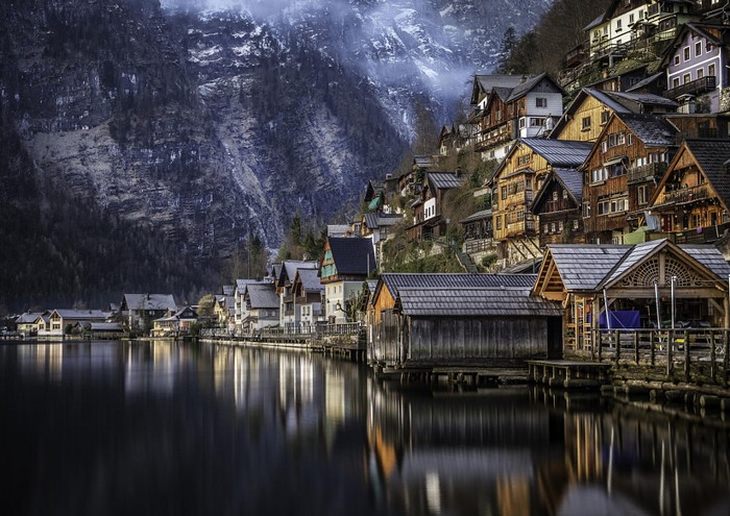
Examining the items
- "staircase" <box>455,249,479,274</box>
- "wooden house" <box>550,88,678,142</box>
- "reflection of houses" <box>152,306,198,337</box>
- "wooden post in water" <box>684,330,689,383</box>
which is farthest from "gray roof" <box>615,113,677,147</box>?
"reflection of houses" <box>152,306,198,337</box>

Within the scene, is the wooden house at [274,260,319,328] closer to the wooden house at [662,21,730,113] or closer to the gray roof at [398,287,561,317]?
the wooden house at [662,21,730,113]

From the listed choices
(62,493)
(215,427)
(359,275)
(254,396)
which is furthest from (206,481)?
(359,275)

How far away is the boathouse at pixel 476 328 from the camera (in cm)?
4694

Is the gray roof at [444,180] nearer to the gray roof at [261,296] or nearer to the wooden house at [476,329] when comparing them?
the gray roof at [261,296]

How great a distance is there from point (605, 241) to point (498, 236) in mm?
13418

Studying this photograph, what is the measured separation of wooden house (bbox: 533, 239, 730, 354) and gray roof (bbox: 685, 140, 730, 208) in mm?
8098

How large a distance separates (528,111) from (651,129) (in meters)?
30.6

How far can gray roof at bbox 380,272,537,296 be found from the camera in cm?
5072

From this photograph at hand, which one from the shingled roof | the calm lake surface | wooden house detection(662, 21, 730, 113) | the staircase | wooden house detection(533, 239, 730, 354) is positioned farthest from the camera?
the shingled roof

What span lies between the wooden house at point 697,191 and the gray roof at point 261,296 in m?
85.8

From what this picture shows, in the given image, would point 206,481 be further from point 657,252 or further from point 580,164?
point 580,164

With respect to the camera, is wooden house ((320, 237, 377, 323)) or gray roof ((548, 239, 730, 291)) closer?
gray roof ((548, 239, 730, 291))

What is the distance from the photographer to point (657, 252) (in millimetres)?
42344

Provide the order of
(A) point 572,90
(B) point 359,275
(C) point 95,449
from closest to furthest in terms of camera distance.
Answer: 1. (C) point 95,449
2. (A) point 572,90
3. (B) point 359,275
